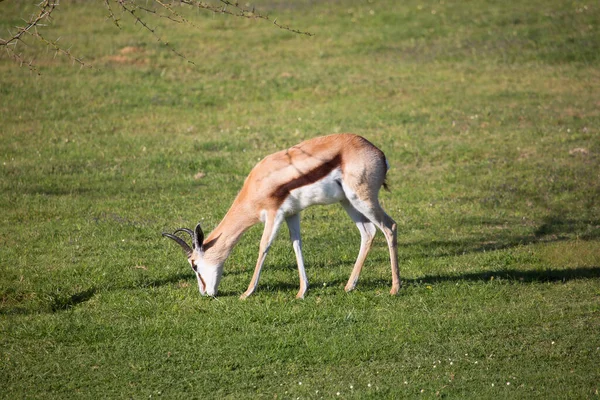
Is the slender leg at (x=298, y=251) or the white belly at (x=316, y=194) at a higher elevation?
the white belly at (x=316, y=194)

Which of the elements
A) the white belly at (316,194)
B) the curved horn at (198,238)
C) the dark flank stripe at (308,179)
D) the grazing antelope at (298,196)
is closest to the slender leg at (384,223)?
the grazing antelope at (298,196)

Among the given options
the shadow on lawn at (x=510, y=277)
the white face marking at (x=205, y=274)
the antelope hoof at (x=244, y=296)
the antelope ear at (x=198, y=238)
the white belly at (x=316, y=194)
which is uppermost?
the white belly at (x=316, y=194)

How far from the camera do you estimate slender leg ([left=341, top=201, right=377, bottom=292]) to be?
9328 mm

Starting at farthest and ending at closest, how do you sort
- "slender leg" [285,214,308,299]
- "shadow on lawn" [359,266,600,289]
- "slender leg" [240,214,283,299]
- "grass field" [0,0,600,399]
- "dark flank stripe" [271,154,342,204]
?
"shadow on lawn" [359,266,600,289] < "slender leg" [285,214,308,299] < "slender leg" [240,214,283,299] < "dark flank stripe" [271,154,342,204] < "grass field" [0,0,600,399]

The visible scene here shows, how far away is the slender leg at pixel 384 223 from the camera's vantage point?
354 inches

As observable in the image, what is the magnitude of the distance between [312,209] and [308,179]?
375 cm

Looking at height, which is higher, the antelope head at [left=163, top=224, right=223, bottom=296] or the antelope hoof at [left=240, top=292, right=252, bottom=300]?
the antelope head at [left=163, top=224, right=223, bottom=296]

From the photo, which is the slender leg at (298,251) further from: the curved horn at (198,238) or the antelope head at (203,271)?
the curved horn at (198,238)

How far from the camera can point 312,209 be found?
12594 millimetres

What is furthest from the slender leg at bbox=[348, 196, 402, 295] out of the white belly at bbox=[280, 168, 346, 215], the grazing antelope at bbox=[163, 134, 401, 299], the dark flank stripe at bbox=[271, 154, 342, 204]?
the dark flank stripe at bbox=[271, 154, 342, 204]

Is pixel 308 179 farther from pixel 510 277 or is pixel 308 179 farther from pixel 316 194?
pixel 510 277

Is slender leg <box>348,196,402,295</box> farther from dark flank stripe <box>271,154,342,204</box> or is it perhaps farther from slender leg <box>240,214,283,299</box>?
slender leg <box>240,214,283,299</box>

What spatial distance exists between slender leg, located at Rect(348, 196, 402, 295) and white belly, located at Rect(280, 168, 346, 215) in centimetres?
20

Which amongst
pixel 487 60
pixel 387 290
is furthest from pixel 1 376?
pixel 487 60
